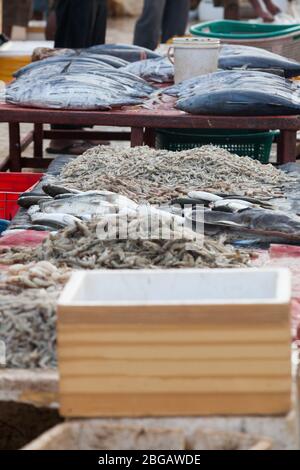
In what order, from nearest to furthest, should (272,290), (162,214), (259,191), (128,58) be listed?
(272,290) < (162,214) < (259,191) < (128,58)

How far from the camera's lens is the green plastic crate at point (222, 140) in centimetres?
731

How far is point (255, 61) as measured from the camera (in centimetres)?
817

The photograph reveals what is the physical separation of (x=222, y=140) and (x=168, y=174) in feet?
5.68

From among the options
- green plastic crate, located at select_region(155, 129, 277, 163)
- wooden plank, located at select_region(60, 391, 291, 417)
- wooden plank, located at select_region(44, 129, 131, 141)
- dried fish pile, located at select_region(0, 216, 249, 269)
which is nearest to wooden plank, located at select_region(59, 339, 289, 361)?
wooden plank, located at select_region(60, 391, 291, 417)

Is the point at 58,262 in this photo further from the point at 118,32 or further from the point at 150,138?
the point at 118,32

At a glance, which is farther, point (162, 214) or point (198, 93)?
point (198, 93)

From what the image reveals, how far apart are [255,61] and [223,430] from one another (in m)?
5.49

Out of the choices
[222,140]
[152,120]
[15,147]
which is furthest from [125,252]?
[15,147]

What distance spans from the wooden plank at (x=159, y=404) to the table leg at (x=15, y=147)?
6.01m

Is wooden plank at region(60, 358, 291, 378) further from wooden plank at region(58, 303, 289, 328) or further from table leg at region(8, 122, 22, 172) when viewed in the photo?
table leg at region(8, 122, 22, 172)

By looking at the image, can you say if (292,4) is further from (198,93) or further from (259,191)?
(259,191)

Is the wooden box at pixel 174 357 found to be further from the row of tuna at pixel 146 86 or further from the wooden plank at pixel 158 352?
the row of tuna at pixel 146 86
